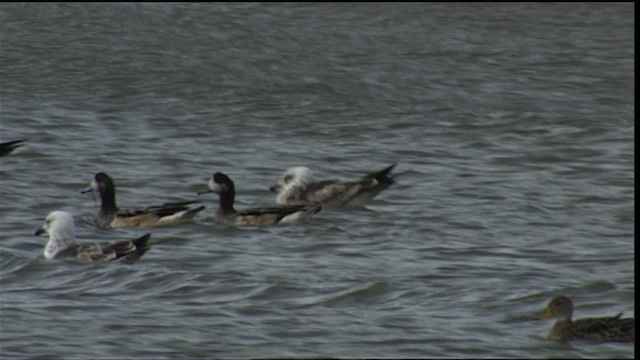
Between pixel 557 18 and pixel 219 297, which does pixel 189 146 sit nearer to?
pixel 219 297

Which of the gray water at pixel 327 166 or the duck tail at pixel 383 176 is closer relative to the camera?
the gray water at pixel 327 166

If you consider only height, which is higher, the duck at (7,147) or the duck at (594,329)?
the duck at (594,329)

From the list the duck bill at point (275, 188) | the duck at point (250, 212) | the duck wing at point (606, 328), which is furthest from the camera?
the duck bill at point (275, 188)

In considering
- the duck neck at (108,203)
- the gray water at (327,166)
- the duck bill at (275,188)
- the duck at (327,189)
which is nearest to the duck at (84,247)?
the gray water at (327,166)

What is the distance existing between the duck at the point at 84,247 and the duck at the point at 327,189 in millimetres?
2745

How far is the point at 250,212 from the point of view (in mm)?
18438

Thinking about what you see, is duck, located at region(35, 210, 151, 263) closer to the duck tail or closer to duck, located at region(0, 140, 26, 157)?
the duck tail

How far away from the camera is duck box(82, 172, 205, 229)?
59.4 feet

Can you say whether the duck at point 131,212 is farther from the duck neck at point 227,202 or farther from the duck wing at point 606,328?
the duck wing at point 606,328

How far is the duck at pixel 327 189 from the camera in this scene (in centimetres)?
1925

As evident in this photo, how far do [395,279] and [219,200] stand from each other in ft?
15.0

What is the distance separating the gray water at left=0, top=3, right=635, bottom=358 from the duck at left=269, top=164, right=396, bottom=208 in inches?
5.8

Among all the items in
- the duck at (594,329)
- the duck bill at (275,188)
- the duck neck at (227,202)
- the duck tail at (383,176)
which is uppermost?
the duck at (594,329)

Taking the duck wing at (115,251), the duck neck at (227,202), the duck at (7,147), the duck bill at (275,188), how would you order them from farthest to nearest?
the duck at (7,147) < the duck bill at (275,188) < the duck neck at (227,202) < the duck wing at (115,251)
